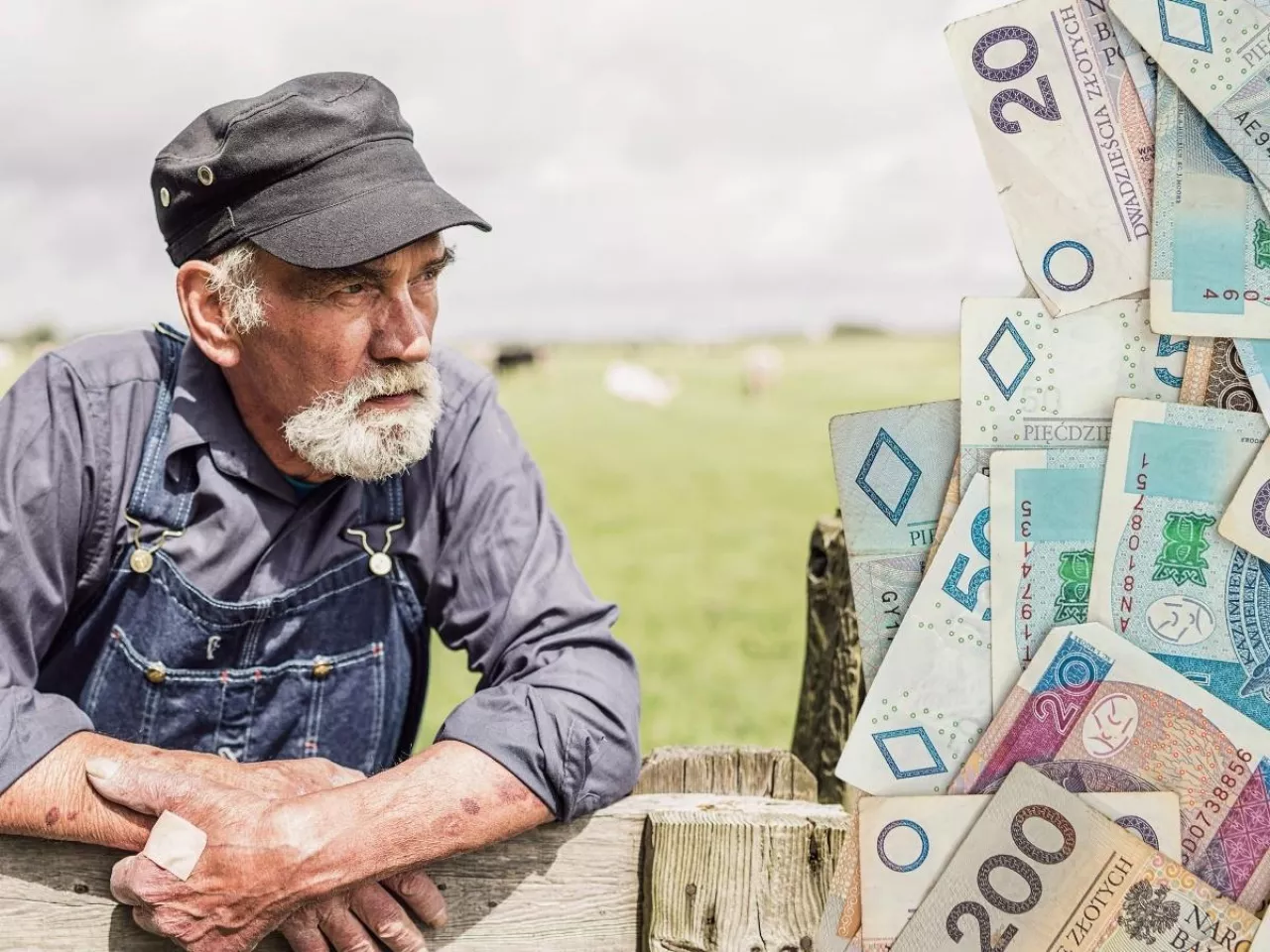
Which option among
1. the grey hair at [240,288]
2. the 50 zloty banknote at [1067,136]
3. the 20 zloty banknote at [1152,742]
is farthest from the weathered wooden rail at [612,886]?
the grey hair at [240,288]

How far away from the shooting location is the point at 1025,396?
1455 millimetres

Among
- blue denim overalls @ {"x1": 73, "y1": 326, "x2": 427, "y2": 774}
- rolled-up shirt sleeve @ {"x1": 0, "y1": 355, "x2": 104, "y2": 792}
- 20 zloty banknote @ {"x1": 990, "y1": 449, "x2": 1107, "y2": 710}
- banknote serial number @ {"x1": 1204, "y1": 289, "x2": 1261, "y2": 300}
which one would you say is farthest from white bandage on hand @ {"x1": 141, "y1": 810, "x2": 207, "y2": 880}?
banknote serial number @ {"x1": 1204, "y1": 289, "x2": 1261, "y2": 300}

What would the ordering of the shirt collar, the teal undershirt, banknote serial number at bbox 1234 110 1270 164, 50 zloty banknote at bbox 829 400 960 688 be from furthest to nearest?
the teal undershirt, the shirt collar, 50 zloty banknote at bbox 829 400 960 688, banknote serial number at bbox 1234 110 1270 164

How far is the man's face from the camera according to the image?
214 cm

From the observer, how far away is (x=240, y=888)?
165cm

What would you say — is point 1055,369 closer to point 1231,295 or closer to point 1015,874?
point 1231,295

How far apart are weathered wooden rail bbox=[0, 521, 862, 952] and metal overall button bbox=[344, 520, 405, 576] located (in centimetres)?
66

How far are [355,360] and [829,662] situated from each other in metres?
1.18

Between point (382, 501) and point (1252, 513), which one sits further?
point (382, 501)

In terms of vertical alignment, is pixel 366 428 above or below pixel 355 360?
below

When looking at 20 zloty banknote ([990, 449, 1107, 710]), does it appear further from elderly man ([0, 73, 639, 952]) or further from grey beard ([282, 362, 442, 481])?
grey beard ([282, 362, 442, 481])

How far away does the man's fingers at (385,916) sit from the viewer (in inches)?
67.8

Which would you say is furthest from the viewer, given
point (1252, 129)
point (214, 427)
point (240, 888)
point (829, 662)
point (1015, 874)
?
point (829, 662)

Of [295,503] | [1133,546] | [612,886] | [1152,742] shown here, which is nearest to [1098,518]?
[1133,546]
